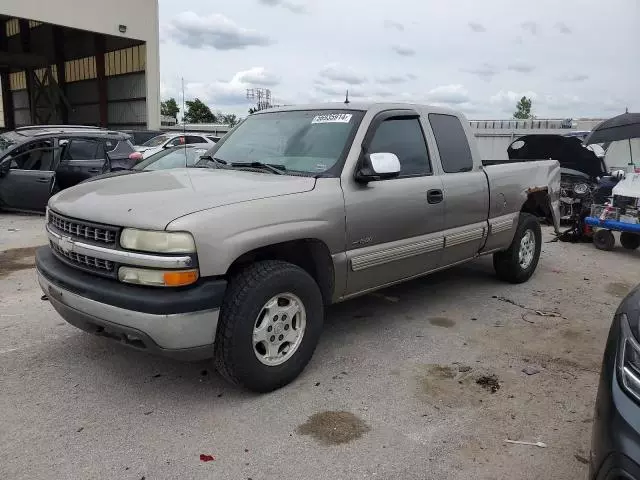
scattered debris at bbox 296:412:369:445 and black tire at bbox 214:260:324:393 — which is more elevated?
black tire at bbox 214:260:324:393

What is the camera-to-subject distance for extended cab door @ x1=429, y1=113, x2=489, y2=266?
4.78 meters

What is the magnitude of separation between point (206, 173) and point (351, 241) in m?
1.19

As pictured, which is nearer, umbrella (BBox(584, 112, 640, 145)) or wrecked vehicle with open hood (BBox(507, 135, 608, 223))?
umbrella (BBox(584, 112, 640, 145))

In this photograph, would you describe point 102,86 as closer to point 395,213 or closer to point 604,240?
point 604,240

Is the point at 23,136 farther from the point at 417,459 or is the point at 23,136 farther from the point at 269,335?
the point at 417,459

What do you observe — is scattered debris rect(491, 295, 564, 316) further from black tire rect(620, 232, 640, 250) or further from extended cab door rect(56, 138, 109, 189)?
extended cab door rect(56, 138, 109, 189)

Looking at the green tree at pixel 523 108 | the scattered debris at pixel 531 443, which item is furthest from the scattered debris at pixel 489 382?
the green tree at pixel 523 108

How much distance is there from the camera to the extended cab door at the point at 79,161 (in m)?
9.76

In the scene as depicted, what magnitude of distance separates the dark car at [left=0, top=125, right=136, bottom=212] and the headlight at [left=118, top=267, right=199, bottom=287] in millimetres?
7361

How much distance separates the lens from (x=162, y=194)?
3.30m

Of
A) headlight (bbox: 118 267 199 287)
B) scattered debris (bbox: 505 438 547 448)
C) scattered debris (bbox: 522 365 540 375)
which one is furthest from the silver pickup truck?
scattered debris (bbox: 505 438 547 448)

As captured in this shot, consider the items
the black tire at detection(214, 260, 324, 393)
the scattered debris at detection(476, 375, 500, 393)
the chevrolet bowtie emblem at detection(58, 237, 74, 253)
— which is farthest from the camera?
the scattered debris at detection(476, 375, 500, 393)

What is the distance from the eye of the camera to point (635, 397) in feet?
6.20

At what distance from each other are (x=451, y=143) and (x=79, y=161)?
25.3 ft
